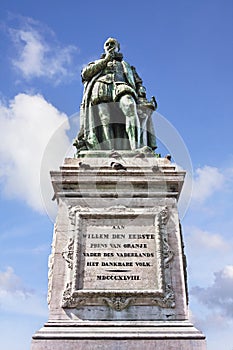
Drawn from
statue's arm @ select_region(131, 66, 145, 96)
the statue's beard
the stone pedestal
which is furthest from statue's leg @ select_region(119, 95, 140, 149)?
the statue's beard

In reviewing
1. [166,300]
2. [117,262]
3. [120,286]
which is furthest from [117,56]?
[166,300]

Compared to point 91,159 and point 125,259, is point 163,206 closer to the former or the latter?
point 125,259

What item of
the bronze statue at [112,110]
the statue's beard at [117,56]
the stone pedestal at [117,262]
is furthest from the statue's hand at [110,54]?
the stone pedestal at [117,262]

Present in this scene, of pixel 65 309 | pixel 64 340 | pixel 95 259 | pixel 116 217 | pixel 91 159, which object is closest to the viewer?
pixel 64 340

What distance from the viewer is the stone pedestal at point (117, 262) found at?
6819 millimetres

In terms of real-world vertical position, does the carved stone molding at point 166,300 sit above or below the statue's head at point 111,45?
below

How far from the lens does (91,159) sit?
9375 mm

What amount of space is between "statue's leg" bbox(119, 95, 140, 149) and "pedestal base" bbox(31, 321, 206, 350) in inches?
184

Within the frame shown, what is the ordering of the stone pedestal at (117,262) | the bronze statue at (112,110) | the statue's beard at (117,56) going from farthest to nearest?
1. the statue's beard at (117,56)
2. the bronze statue at (112,110)
3. the stone pedestal at (117,262)

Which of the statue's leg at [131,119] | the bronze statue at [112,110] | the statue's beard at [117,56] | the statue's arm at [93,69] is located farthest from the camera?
the statue's beard at [117,56]

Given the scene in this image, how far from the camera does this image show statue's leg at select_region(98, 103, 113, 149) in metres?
10.7

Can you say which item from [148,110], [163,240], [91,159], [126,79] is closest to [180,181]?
[163,240]

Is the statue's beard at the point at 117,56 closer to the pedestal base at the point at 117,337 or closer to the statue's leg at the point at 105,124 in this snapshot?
the statue's leg at the point at 105,124

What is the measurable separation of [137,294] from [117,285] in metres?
0.40
